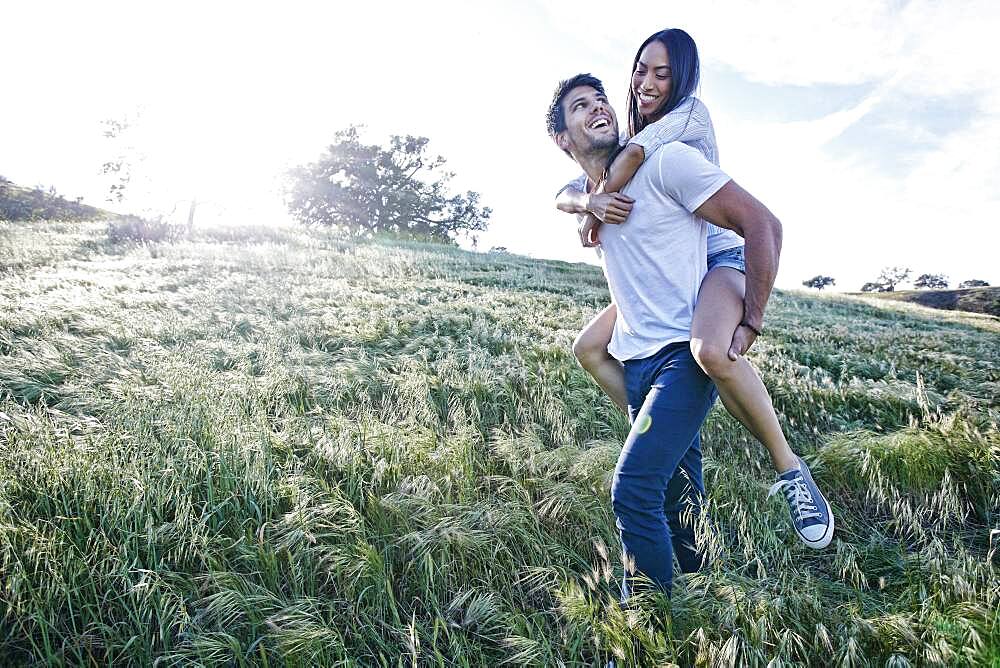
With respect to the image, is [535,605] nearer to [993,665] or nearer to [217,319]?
[993,665]

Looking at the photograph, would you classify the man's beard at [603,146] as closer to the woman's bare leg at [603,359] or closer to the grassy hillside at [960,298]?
the woman's bare leg at [603,359]

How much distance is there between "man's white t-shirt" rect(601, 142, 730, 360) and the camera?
6.76 ft

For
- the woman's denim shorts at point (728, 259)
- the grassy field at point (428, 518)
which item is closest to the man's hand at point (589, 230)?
the woman's denim shorts at point (728, 259)

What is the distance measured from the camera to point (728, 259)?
7.50 ft

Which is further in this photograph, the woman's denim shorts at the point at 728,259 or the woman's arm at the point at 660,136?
the woman's denim shorts at the point at 728,259

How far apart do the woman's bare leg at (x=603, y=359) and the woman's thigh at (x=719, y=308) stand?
66 centimetres

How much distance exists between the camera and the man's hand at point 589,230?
249 cm

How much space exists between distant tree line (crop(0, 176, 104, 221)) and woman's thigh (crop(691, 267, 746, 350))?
103 feet

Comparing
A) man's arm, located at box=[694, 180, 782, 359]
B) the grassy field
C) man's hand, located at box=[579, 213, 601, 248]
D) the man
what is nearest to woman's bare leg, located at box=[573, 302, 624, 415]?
the man

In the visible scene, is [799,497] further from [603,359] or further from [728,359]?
[603,359]

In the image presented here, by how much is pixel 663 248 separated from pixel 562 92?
99 cm

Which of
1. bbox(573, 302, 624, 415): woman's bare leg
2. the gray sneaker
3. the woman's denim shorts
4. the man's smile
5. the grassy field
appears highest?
the man's smile

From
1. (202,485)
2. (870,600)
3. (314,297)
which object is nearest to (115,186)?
(314,297)

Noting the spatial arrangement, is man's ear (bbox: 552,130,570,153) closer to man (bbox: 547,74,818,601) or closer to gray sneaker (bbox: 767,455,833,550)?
man (bbox: 547,74,818,601)
